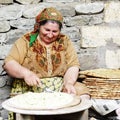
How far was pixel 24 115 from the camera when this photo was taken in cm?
245

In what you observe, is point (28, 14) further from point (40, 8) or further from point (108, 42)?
point (108, 42)

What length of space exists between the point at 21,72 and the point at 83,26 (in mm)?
765

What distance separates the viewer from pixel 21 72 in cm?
290

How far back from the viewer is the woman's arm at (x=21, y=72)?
2797 mm

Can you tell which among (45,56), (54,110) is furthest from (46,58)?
(54,110)

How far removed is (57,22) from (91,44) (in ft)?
1.71

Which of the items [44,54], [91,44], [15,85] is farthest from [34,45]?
[91,44]

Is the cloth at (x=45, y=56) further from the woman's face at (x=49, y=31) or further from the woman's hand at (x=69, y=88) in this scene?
the woman's hand at (x=69, y=88)

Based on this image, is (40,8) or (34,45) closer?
(34,45)

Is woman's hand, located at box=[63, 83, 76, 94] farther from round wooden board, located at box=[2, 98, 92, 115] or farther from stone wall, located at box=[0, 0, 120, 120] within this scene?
stone wall, located at box=[0, 0, 120, 120]

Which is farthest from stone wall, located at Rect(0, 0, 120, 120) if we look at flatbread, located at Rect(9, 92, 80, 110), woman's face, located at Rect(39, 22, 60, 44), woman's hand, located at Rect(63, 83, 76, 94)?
flatbread, located at Rect(9, 92, 80, 110)

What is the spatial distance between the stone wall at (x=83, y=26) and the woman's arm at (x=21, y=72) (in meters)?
0.43

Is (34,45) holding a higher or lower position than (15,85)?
higher

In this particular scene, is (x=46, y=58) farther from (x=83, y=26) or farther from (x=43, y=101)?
(x=43, y=101)
